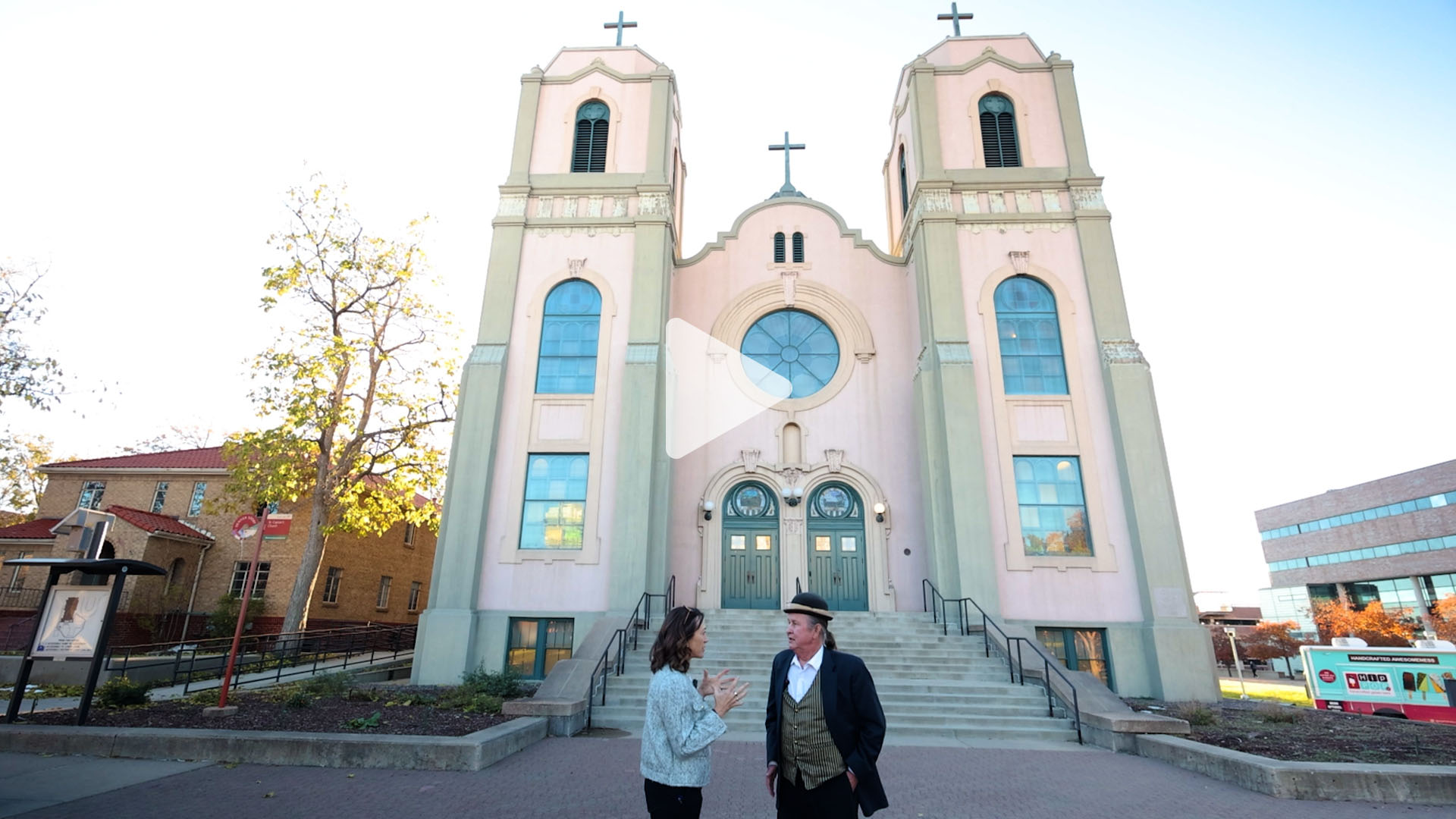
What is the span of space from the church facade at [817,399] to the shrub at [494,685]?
2.47 m

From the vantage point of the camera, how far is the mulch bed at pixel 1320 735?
25.6 ft

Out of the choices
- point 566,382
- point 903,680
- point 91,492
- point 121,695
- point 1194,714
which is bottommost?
point 1194,714

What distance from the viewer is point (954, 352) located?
52.7ft

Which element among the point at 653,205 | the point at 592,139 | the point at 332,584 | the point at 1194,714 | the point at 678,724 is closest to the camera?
the point at 678,724

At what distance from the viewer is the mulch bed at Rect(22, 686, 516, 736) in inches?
332

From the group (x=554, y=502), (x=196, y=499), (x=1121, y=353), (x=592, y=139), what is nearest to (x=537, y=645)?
(x=554, y=502)

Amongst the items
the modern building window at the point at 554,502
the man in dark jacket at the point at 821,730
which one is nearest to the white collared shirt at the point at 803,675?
the man in dark jacket at the point at 821,730

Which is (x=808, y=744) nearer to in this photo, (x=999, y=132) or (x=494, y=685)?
(x=494, y=685)

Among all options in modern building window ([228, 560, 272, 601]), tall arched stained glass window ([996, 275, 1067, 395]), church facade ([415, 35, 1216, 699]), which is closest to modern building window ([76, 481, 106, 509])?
modern building window ([228, 560, 272, 601])

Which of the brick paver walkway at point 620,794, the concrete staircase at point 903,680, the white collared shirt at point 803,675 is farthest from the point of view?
the concrete staircase at point 903,680

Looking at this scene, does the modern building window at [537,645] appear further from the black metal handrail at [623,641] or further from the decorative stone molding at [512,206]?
the decorative stone molding at [512,206]

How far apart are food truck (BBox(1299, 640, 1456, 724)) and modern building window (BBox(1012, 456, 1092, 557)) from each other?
492 centimetres

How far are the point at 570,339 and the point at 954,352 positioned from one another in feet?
29.2

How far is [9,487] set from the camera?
29891mm
